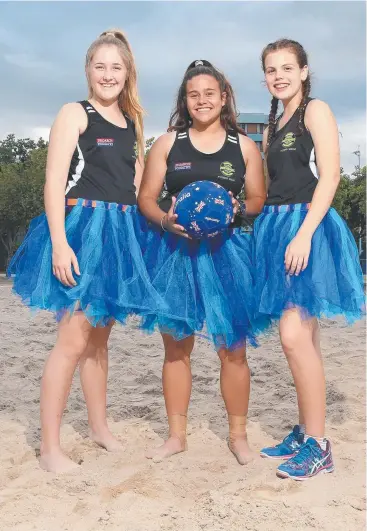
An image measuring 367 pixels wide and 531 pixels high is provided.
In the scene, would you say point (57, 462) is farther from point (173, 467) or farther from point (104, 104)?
point (104, 104)

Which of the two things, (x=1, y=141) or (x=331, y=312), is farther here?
(x=1, y=141)

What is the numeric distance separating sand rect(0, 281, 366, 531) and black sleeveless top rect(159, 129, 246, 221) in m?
1.47

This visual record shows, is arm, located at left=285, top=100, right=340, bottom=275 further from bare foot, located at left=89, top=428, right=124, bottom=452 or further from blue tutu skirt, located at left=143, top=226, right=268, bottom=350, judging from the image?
bare foot, located at left=89, top=428, right=124, bottom=452

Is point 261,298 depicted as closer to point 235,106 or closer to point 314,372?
point 314,372

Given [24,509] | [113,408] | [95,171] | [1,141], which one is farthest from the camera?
[1,141]

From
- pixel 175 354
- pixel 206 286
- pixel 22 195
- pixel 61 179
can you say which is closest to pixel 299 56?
pixel 206 286

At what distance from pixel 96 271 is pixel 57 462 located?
1052mm

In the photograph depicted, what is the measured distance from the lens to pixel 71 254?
3326 millimetres

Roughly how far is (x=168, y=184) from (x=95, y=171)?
1.40 ft

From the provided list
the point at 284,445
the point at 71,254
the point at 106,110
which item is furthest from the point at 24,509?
the point at 106,110

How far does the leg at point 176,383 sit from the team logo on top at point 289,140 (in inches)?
47.4

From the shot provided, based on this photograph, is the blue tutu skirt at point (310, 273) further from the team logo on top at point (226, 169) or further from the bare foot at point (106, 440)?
the bare foot at point (106, 440)

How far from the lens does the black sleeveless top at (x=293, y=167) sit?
3.38 m

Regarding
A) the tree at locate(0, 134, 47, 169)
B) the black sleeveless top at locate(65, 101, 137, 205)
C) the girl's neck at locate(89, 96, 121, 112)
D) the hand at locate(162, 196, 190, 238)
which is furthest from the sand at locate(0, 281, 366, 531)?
the tree at locate(0, 134, 47, 169)
